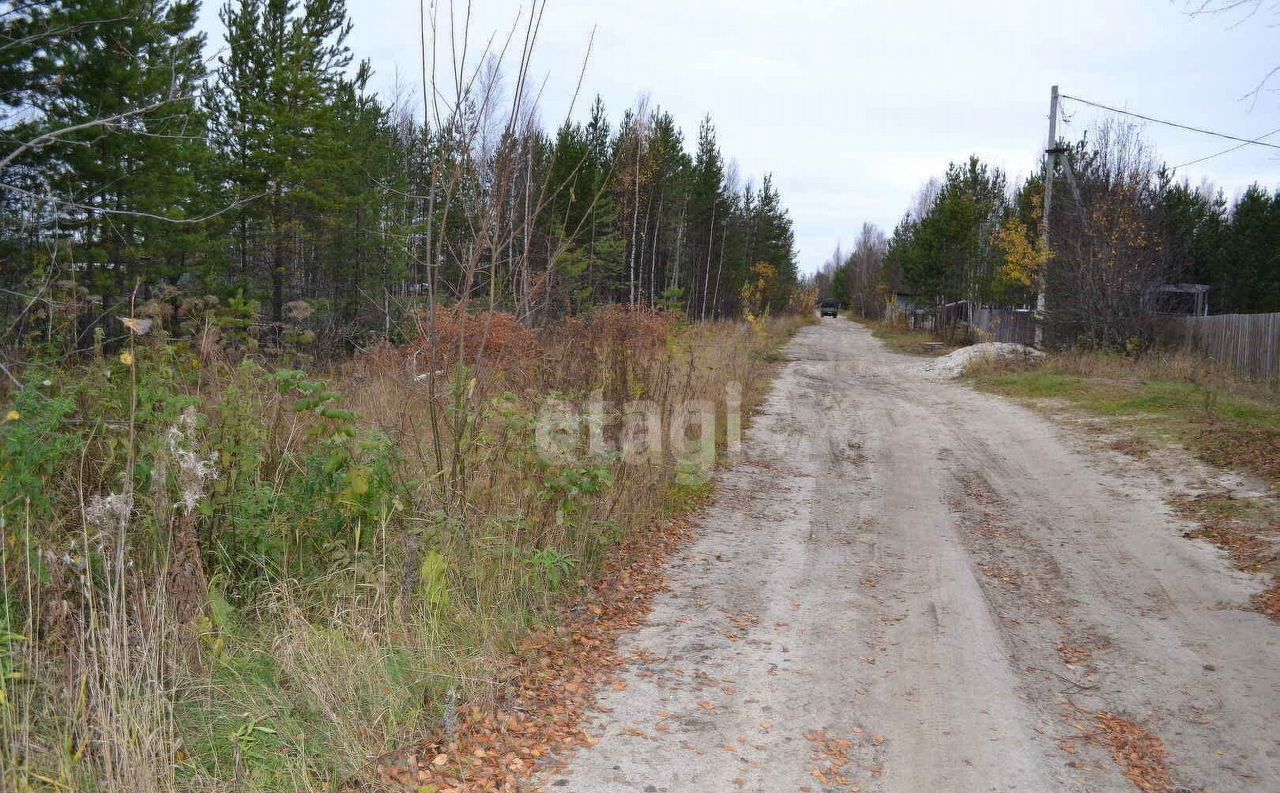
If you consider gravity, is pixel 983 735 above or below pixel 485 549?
below

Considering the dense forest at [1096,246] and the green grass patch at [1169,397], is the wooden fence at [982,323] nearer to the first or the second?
the dense forest at [1096,246]

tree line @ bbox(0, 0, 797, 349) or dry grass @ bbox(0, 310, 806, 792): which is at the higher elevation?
tree line @ bbox(0, 0, 797, 349)

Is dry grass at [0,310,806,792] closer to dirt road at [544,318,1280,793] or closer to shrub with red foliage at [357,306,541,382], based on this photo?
shrub with red foliage at [357,306,541,382]

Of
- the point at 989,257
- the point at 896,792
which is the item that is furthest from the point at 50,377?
the point at 989,257

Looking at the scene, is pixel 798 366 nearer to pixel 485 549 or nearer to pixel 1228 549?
pixel 1228 549

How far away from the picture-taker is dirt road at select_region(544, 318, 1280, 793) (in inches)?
139

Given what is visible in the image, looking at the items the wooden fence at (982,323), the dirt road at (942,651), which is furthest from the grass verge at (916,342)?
the dirt road at (942,651)

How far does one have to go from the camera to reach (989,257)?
108 ft

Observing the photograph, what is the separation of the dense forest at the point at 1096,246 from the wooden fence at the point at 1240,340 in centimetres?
106

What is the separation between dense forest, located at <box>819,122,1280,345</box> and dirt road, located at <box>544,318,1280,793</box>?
1242 cm

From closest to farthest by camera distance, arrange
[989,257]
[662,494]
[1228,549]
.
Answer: [1228,549]
[662,494]
[989,257]

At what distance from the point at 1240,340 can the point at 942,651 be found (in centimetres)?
1732

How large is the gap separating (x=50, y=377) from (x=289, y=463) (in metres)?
1.39

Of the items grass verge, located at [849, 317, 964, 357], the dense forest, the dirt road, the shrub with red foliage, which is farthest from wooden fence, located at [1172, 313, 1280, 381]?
the shrub with red foliage
